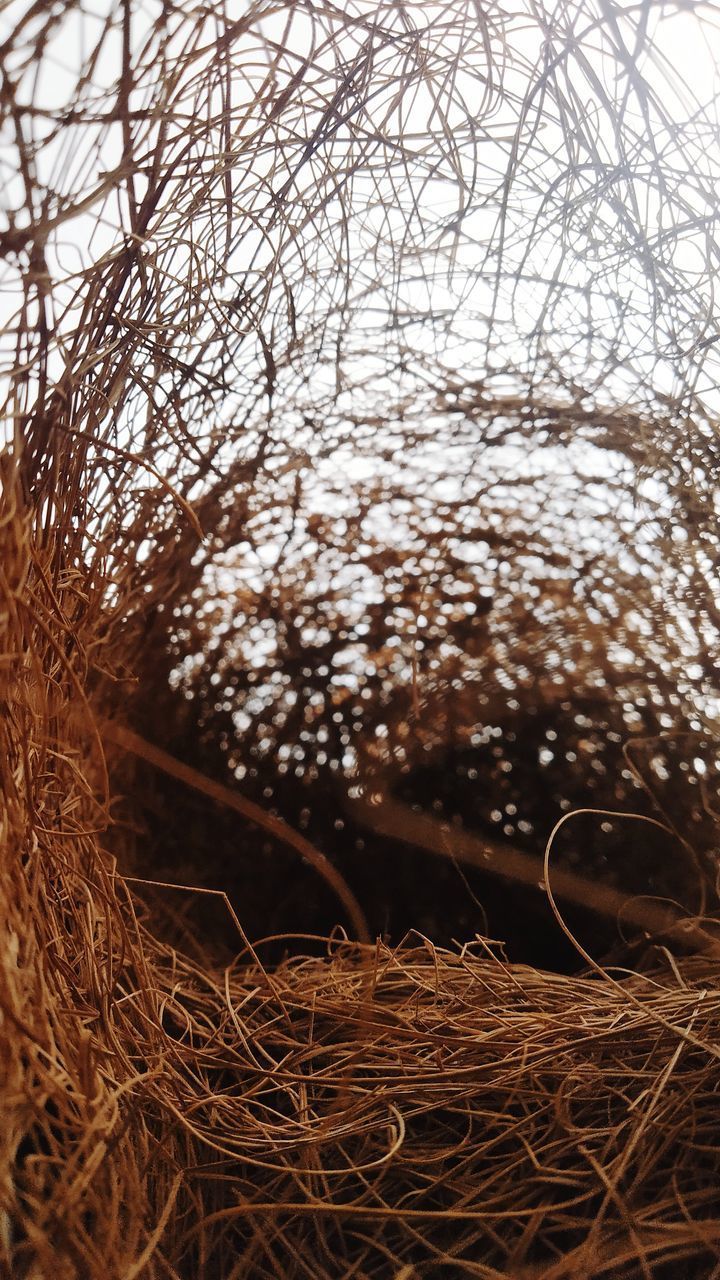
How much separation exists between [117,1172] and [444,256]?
0.58m

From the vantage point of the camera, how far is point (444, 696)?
32.9 inches

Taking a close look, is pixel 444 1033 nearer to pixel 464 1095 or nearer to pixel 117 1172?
pixel 464 1095

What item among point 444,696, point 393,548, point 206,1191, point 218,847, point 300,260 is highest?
point 300,260

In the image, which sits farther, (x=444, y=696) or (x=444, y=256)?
(x=444, y=696)

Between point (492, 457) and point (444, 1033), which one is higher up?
point (492, 457)

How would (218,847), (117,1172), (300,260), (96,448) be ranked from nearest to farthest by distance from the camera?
(117,1172) → (96,448) → (300,260) → (218,847)

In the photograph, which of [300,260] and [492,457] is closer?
[300,260]

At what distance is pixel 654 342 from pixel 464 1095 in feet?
1.55

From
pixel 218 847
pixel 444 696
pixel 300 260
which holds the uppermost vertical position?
pixel 300 260

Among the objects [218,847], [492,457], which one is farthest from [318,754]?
[492,457]

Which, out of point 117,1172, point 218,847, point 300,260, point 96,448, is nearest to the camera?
point 117,1172

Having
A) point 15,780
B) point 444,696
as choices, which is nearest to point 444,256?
point 444,696

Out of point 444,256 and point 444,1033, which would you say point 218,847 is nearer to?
point 444,1033

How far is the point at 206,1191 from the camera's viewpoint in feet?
1.48
